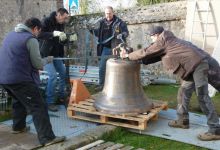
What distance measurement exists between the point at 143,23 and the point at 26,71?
5.53 meters

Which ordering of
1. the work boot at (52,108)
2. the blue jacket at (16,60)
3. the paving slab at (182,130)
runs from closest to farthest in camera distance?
the blue jacket at (16,60) < the paving slab at (182,130) < the work boot at (52,108)

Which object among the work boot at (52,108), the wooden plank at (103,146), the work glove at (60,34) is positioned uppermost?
the work glove at (60,34)

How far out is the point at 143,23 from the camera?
10188 mm

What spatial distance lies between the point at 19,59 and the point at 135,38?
558cm

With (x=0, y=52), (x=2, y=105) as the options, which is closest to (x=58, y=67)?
(x=2, y=105)

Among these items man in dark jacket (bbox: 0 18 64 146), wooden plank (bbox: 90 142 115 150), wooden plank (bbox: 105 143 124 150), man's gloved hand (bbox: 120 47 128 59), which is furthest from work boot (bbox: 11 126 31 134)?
man's gloved hand (bbox: 120 47 128 59)

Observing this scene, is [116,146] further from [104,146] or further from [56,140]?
[56,140]

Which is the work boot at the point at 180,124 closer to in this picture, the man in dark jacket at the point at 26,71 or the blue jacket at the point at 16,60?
the man in dark jacket at the point at 26,71

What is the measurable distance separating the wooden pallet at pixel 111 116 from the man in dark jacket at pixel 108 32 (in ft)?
4.99

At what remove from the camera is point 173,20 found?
981 cm

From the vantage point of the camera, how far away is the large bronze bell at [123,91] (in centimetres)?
604

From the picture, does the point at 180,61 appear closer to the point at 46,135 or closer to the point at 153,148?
the point at 153,148

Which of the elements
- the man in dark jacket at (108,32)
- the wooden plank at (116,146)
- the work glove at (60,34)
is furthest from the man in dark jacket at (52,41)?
the wooden plank at (116,146)

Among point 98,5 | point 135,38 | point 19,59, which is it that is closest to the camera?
point 19,59
